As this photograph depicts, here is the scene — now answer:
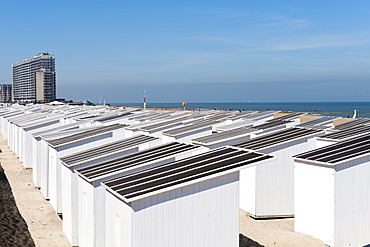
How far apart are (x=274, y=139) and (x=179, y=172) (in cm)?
957

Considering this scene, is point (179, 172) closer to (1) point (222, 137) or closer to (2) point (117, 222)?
(2) point (117, 222)

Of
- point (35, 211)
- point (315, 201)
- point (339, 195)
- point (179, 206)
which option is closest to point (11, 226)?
point (35, 211)

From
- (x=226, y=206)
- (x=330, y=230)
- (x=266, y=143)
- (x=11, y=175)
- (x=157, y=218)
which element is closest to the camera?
(x=157, y=218)

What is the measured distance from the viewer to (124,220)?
11.8 meters

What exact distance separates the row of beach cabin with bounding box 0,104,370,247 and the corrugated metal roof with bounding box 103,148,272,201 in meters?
0.03

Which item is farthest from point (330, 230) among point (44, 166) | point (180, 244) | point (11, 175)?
point (11, 175)

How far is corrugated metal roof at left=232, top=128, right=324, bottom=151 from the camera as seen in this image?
2056 centimetres

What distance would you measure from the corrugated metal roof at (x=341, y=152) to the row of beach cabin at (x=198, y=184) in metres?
0.04

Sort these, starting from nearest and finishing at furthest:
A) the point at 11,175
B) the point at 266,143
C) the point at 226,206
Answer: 1. the point at 226,206
2. the point at 266,143
3. the point at 11,175

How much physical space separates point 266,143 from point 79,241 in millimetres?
8857

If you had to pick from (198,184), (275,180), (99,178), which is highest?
(198,184)

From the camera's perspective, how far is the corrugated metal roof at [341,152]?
54.3 ft

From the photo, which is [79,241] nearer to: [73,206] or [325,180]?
[73,206]

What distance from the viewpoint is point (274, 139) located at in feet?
70.2
